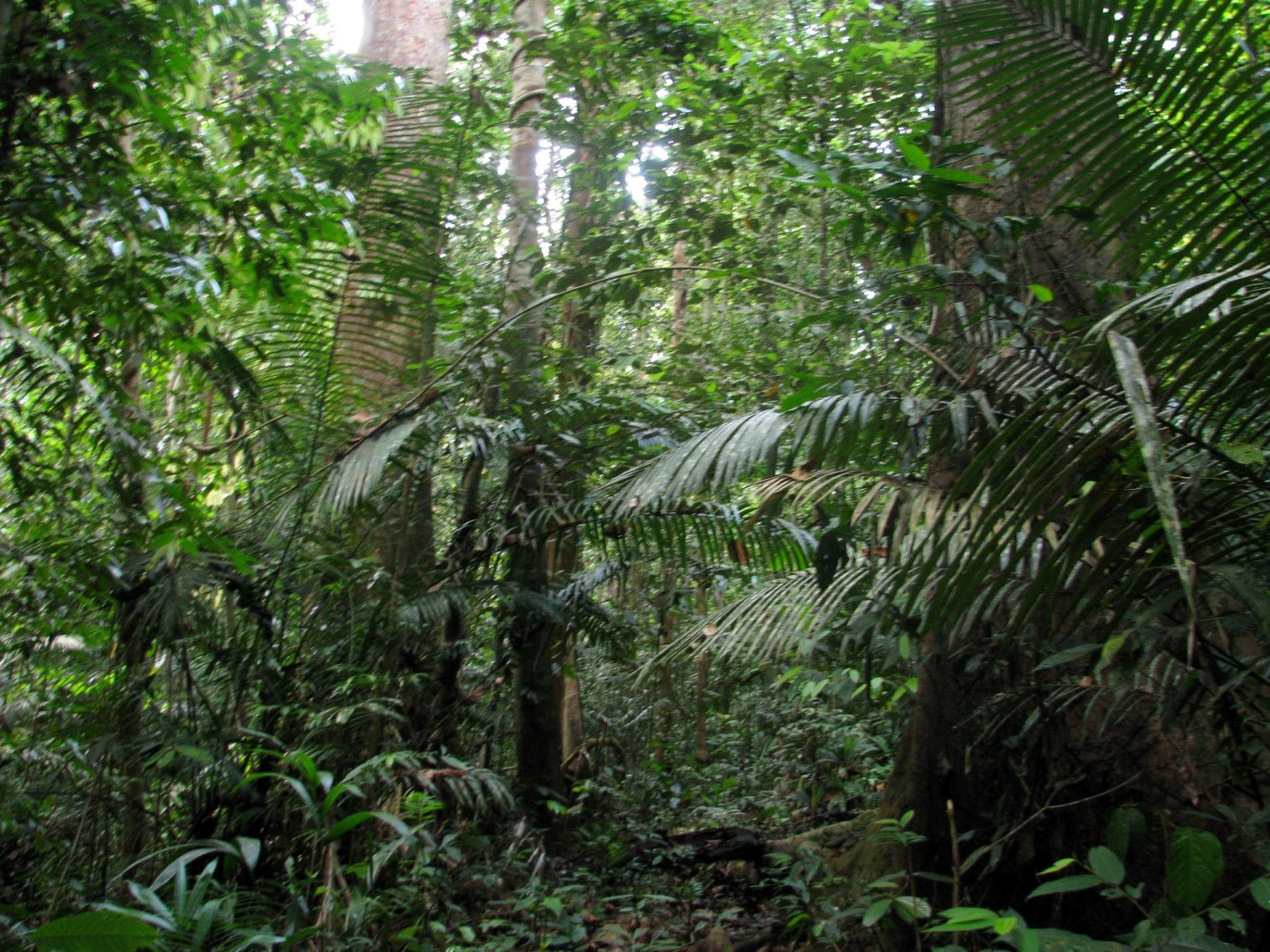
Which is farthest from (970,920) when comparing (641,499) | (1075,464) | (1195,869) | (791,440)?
(641,499)


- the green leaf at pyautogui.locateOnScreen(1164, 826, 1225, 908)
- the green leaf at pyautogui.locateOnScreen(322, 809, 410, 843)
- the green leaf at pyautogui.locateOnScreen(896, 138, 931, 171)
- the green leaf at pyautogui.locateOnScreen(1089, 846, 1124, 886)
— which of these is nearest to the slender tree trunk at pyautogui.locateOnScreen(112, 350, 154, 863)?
the green leaf at pyautogui.locateOnScreen(322, 809, 410, 843)

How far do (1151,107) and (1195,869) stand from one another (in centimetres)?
136

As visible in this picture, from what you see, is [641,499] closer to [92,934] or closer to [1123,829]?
[1123,829]

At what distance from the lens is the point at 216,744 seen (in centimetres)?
254

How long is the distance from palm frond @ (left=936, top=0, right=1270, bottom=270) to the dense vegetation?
1 cm

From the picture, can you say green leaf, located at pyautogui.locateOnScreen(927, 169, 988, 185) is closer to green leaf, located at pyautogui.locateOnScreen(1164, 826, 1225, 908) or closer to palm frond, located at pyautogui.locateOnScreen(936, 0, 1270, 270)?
palm frond, located at pyautogui.locateOnScreen(936, 0, 1270, 270)

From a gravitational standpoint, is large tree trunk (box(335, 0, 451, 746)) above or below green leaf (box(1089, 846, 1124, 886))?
above

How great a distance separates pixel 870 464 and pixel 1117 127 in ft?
3.80

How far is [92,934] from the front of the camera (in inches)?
47.5

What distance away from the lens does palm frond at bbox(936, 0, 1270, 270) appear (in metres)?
1.63

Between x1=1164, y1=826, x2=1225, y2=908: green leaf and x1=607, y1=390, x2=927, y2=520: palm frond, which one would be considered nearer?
x1=1164, y1=826, x2=1225, y2=908: green leaf

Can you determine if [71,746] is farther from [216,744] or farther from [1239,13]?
[1239,13]

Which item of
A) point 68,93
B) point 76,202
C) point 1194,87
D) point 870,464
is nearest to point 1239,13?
point 1194,87

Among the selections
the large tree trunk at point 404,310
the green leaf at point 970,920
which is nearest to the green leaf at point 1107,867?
the green leaf at point 970,920
